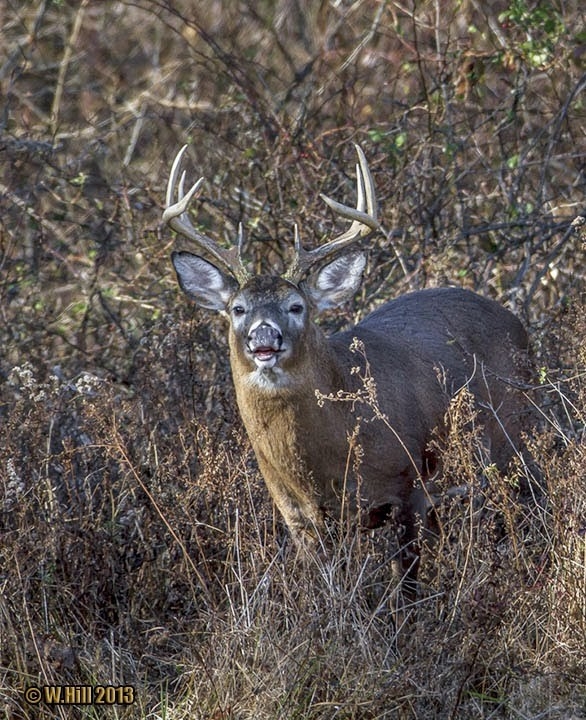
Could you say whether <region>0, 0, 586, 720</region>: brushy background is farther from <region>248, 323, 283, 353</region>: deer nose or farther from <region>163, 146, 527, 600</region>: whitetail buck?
<region>248, 323, 283, 353</region>: deer nose

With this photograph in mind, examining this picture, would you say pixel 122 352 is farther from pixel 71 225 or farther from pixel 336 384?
pixel 336 384

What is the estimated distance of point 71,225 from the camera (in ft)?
27.6

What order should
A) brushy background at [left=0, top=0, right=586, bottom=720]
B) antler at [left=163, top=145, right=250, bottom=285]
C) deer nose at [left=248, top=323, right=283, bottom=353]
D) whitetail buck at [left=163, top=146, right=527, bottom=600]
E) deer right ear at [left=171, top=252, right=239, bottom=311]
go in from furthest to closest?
deer right ear at [left=171, top=252, right=239, bottom=311] → antler at [left=163, top=145, right=250, bottom=285] → whitetail buck at [left=163, top=146, right=527, bottom=600] → deer nose at [left=248, top=323, right=283, bottom=353] → brushy background at [left=0, top=0, right=586, bottom=720]

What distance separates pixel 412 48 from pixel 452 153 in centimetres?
88

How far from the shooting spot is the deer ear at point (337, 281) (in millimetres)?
5520

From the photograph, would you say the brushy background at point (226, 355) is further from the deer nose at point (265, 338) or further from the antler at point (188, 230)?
the antler at point (188, 230)

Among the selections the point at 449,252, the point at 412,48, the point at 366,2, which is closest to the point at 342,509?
the point at 449,252

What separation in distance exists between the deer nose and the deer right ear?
51 centimetres

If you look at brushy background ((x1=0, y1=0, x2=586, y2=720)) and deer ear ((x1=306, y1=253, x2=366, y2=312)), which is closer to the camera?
brushy background ((x1=0, y1=0, x2=586, y2=720))

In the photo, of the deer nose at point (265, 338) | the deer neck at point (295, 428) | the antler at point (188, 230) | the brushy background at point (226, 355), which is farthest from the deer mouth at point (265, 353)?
the antler at point (188, 230)

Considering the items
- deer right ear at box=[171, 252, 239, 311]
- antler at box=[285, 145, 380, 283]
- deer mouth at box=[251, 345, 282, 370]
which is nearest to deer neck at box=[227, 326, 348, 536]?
deer mouth at box=[251, 345, 282, 370]

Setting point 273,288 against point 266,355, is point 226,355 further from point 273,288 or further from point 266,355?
point 266,355

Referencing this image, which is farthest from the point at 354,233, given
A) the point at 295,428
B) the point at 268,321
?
the point at 295,428

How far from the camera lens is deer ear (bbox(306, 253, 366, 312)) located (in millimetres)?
5520
